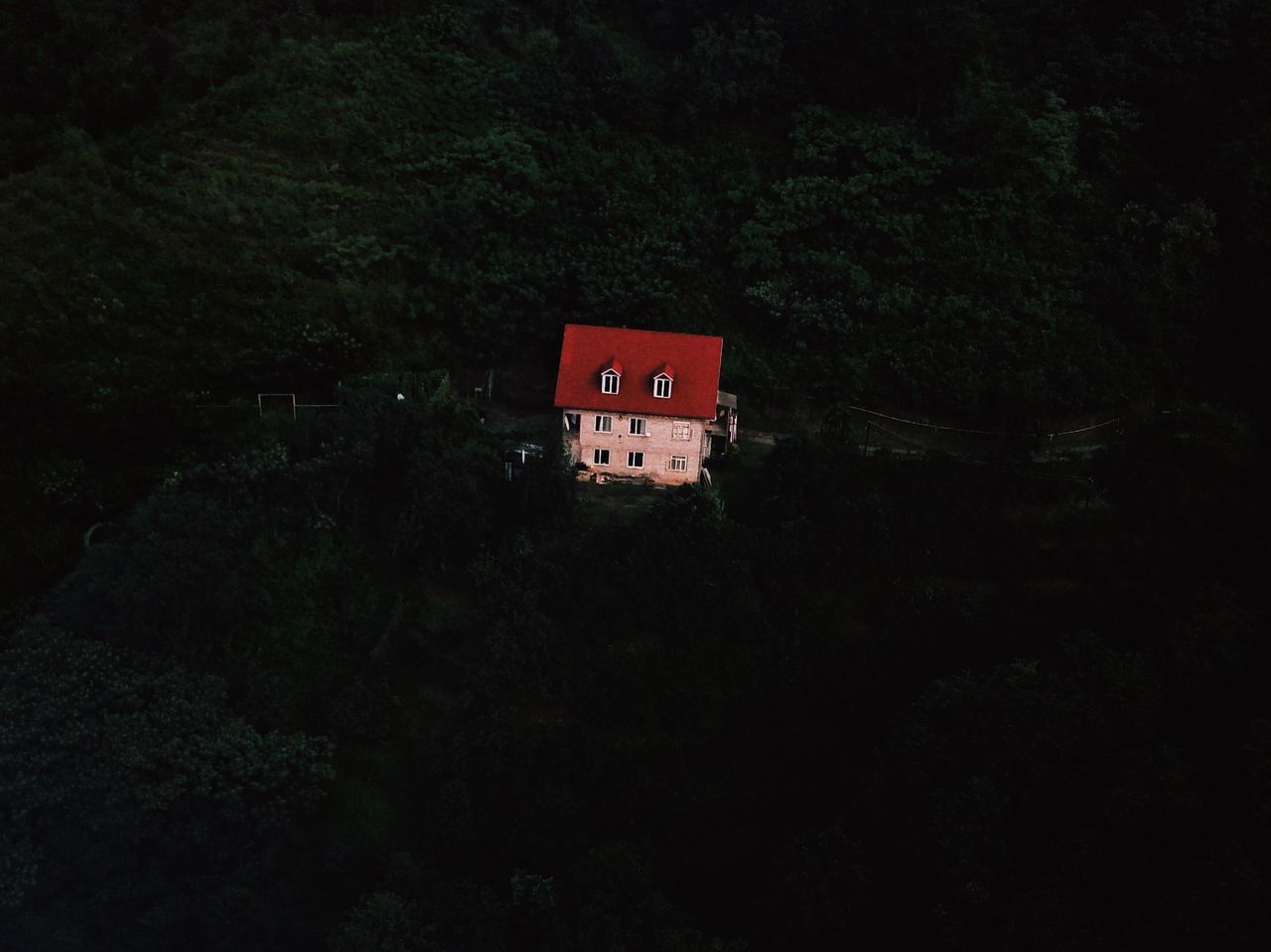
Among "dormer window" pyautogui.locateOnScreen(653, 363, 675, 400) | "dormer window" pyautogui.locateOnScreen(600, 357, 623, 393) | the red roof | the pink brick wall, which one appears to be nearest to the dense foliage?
the pink brick wall

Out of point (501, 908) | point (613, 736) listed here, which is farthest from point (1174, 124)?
point (501, 908)

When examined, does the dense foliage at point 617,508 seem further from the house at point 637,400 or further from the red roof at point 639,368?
the red roof at point 639,368

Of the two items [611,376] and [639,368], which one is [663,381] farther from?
[611,376]

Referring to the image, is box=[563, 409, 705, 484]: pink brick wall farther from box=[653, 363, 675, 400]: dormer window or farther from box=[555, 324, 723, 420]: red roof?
box=[653, 363, 675, 400]: dormer window

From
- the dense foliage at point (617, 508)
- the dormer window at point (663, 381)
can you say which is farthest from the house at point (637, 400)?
the dense foliage at point (617, 508)

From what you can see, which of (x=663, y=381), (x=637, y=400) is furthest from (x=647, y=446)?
(x=663, y=381)
